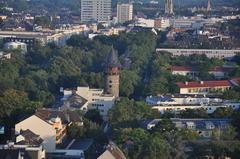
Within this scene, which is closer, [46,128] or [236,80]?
[46,128]

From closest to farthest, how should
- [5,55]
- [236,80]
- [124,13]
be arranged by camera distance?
[236,80]
[5,55]
[124,13]

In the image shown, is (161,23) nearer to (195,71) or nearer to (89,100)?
(195,71)

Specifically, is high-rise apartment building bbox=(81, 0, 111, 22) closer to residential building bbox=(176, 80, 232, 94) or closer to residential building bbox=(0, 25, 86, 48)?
residential building bbox=(0, 25, 86, 48)

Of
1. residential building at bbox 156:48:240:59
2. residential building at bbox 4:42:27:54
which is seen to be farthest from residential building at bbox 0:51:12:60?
residential building at bbox 156:48:240:59

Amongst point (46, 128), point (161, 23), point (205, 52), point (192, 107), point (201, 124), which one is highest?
point (46, 128)

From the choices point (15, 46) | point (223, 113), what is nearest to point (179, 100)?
point (223, 113)

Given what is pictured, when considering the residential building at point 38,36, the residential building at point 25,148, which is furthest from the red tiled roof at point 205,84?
the residential building at point 38,36
